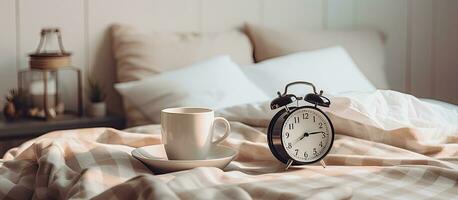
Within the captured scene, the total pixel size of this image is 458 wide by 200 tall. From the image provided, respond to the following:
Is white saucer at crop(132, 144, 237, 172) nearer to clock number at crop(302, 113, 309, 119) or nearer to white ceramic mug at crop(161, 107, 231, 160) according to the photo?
white ceramic mug at crop(161, 107, 231, 160)

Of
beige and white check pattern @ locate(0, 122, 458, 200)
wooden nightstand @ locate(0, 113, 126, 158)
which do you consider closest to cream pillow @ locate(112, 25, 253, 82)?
wooden nightstand @ locate(0, 113, 126, 158)

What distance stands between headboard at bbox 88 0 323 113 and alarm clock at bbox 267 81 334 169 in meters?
1.46

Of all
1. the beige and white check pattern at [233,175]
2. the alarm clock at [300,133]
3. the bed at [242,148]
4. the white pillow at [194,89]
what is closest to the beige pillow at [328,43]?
the bed at [242,148]

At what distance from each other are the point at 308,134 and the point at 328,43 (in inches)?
61.9

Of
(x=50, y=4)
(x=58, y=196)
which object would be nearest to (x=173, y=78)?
(x=50, y=4)

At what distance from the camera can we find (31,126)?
2.33m

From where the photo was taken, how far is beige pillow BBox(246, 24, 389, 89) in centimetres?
284

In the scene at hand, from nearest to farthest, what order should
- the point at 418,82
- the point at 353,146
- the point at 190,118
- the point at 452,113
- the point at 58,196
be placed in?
Result: the point at 58,196 < the point at 190,118 < the point at 353,146 < the point at 452,113 < the point at 418,82

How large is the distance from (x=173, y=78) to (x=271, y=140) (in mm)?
1082

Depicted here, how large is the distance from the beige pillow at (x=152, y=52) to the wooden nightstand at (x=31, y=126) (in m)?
0.19

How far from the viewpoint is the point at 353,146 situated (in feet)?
5.00

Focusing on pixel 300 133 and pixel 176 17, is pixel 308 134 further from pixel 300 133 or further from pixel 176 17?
pixel 176 17

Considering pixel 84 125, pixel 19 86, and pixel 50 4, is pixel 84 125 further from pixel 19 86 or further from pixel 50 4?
pixel 50 4

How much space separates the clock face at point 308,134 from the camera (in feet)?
4.56
